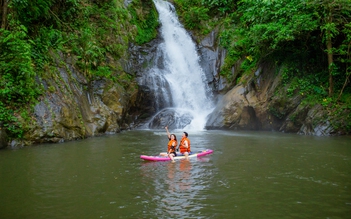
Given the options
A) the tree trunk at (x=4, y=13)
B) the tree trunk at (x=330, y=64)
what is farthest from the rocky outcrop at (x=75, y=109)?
the tree trunk at (x=330, y=64)

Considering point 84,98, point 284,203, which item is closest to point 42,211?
point 284,203

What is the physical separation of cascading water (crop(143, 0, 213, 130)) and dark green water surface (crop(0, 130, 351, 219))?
33.7 ft

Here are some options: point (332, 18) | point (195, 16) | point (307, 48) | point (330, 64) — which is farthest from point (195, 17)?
point (330, 64)

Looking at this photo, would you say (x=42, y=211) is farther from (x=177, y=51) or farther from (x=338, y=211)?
(x=177, y=51)

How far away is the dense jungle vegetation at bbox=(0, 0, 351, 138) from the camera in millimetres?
12133

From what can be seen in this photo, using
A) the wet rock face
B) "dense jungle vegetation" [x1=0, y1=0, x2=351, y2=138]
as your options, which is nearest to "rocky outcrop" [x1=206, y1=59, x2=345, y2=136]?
"dense jungle vegetation" [x1=0, y1=0, x2=351, y2=138]

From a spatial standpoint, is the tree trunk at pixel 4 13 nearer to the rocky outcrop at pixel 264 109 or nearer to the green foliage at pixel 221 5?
the rocky outcrop at pixel 264 109

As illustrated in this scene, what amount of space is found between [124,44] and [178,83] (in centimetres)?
485

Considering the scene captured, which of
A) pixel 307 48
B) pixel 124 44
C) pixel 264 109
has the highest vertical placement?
pixel 124 44

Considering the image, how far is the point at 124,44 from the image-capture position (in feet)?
70.8

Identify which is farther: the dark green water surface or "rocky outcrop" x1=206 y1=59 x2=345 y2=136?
"rocky outcrop" x1=206 y1=59 x2=345 y2=136

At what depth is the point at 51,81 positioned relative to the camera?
14117 millimetres

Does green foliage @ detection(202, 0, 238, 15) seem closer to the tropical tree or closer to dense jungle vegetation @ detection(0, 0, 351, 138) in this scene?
dense jungle vegetation @ detection(0, 0, 351, 138)

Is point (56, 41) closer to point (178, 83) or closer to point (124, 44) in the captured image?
point (124, 44)
